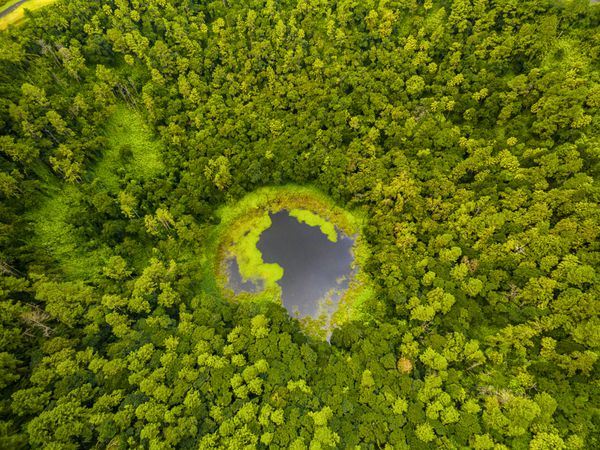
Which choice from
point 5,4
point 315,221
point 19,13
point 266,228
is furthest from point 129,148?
point 5,4

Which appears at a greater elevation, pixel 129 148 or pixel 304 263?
pixel 129 148

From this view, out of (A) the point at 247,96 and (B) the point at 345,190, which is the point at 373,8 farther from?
(B) the point at 345,190

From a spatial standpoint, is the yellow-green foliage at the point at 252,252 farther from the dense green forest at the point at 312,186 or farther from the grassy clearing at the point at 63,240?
the grassy clearing at the point at 63,240

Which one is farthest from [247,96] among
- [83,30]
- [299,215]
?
[83,30]

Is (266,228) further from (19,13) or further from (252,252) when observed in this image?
(19,13)

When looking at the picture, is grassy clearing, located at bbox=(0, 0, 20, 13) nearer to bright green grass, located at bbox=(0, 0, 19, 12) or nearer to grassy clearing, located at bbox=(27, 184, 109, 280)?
bright green grass, located at bbox=(0, 0, 19, 12)
